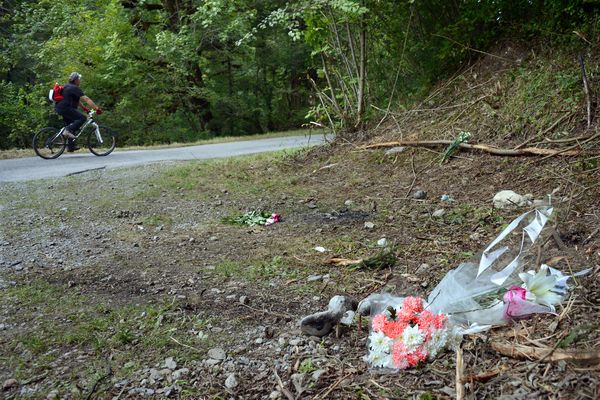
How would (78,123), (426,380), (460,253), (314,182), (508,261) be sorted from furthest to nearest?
(78,123) < (314,182) < (460,253) < (508,261) < (426,380)

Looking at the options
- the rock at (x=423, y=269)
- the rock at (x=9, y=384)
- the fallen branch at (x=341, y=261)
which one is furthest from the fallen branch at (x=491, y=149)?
the rock at (x=9, y=384)

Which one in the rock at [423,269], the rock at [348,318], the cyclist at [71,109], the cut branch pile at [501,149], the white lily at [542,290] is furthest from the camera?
the cyclist at [71,109]

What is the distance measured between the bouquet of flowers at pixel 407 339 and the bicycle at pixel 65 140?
9374mm

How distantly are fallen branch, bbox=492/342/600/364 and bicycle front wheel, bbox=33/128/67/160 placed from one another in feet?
32.4

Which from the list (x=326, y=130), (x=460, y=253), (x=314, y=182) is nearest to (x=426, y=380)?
(x=460, y=253)

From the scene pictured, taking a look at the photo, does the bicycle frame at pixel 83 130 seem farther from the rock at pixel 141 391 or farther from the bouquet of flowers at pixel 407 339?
the bouquet of flowers at pixel 407 339

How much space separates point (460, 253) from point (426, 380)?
1567 millimetres

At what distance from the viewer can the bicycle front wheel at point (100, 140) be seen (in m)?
10.7

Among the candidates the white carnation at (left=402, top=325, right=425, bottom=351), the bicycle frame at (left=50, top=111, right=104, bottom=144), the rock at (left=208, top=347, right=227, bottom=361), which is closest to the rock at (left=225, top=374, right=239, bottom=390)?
the rock at (left=208, top=347, right=227, bottom=361)

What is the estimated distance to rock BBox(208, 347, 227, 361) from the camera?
251 centimetres

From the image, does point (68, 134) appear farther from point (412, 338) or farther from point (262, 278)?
point (412, 338)

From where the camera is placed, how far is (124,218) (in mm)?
5117

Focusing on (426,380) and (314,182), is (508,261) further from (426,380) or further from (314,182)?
(314,182)

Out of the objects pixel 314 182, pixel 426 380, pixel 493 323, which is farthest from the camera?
pixel 314 182
